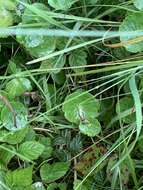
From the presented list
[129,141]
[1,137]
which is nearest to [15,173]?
[1,137]

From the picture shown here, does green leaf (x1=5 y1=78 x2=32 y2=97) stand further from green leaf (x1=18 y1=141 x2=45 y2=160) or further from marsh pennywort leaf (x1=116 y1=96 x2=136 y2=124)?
marsh pennywort leaf (x1=116 y1=96 x2=136 y2=124)

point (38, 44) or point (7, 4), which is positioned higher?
point (7, 4)

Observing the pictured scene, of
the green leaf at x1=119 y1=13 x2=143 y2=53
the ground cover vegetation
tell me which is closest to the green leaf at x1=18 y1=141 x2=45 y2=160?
the ground cover vegetation

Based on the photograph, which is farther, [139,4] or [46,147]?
[46,147]

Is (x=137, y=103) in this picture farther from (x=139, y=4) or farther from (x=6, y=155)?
(x=6, y=155)

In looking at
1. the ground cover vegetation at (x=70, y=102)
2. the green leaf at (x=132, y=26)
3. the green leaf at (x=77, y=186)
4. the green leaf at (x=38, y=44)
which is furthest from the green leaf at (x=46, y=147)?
the green leaf at (x=132, y=26)

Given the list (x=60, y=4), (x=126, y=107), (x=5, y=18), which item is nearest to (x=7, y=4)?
(x=5, y=18)

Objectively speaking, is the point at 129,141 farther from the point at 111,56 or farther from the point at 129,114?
the point at 111,56

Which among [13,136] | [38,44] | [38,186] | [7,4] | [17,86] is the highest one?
[7,4]
